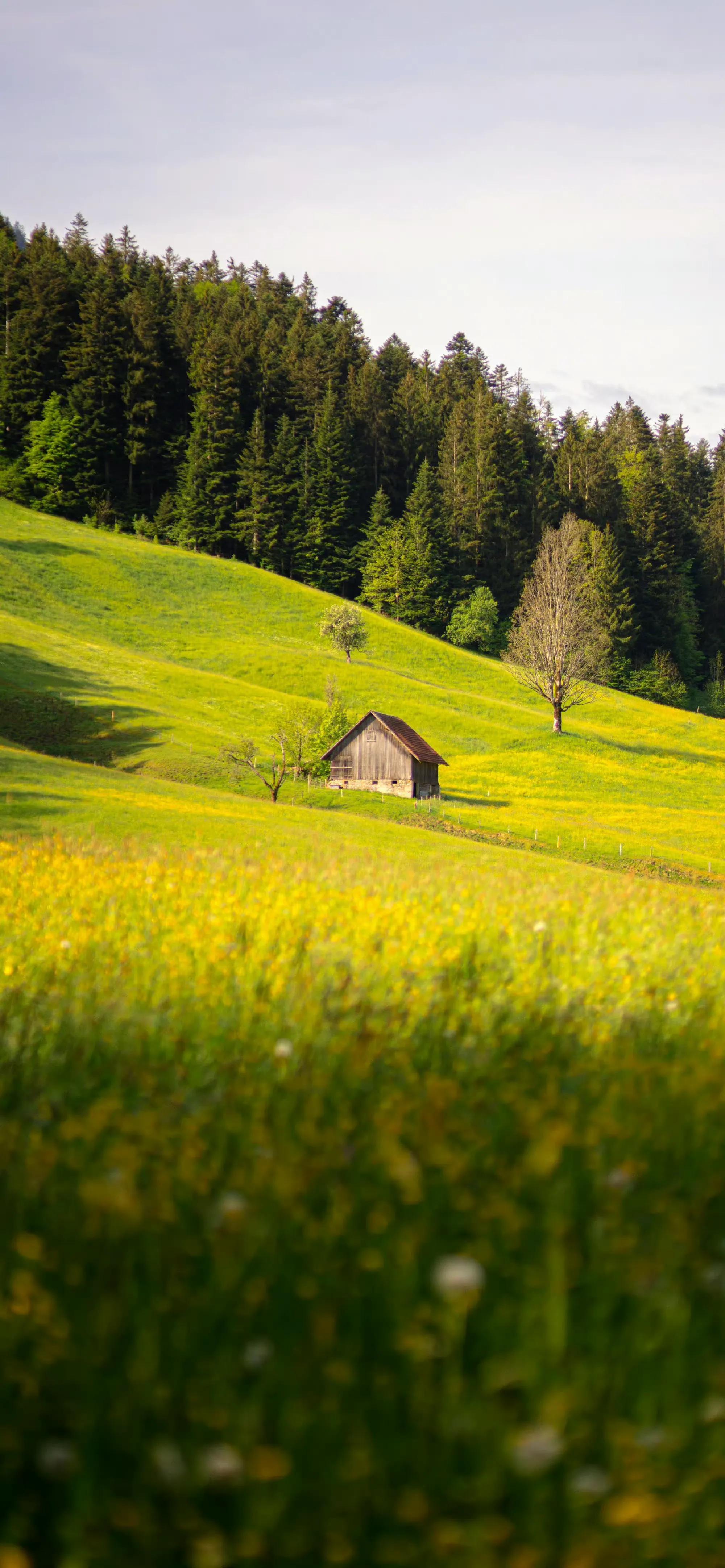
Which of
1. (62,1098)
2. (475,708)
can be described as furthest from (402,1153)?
(475,708)

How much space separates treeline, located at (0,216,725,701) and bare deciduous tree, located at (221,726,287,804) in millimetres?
63177

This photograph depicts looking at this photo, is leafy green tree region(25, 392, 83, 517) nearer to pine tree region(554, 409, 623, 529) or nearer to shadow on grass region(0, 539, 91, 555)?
shadow on grass region(0, 539, 91, 555)

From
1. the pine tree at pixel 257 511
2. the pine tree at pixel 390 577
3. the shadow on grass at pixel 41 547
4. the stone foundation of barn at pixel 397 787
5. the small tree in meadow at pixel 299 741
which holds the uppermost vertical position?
the pine tree at pixel 257 511

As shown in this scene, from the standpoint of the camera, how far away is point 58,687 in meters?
59.7

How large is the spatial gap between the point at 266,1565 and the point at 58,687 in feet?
199

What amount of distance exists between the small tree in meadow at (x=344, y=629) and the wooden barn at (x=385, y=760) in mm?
25626

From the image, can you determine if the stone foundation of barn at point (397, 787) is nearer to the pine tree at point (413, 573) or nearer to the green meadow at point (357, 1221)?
the green meadow at point (357, 1221)

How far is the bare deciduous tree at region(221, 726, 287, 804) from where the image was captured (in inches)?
2031

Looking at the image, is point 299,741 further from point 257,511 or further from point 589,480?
point 589,480

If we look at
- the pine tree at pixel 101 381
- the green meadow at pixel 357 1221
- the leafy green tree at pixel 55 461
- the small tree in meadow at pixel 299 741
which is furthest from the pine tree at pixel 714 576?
the green meadow at pixel 357 1221

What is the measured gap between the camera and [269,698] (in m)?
73.5

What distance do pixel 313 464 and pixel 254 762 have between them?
272ft

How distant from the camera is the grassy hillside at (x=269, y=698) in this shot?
54.2m

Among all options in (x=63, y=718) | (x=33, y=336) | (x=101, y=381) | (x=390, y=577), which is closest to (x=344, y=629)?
(x=390, y=577)
